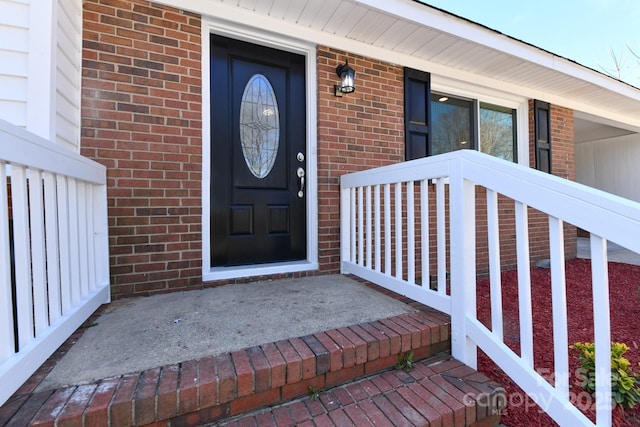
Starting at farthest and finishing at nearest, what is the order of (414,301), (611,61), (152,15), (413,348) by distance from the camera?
(611,61) → (152,15) → (414,301) → (413,348)

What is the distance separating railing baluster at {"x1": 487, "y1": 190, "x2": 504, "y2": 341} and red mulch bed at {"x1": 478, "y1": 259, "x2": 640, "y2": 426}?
32 centimetres

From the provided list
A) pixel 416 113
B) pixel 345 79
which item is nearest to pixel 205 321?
pixel 345 79

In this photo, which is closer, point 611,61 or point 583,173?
point 583,173

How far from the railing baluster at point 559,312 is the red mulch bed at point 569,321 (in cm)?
31

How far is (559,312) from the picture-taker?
113 centimetres

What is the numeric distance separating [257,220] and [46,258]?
1428 millimetres

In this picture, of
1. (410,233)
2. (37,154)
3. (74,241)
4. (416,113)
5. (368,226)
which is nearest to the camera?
(37,154)

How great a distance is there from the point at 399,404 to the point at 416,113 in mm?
2786

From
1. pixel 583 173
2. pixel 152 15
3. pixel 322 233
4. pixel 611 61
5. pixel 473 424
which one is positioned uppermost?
pixel 611 61

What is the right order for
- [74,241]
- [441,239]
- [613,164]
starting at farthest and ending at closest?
[613,164], [441,239], [74,241]

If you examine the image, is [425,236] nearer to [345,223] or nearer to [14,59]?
[345,223]

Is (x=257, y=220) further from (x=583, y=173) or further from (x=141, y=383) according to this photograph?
(x=583, y=173)

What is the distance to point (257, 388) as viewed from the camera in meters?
1.20

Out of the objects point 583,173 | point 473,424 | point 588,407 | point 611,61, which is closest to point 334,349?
point 473,424
